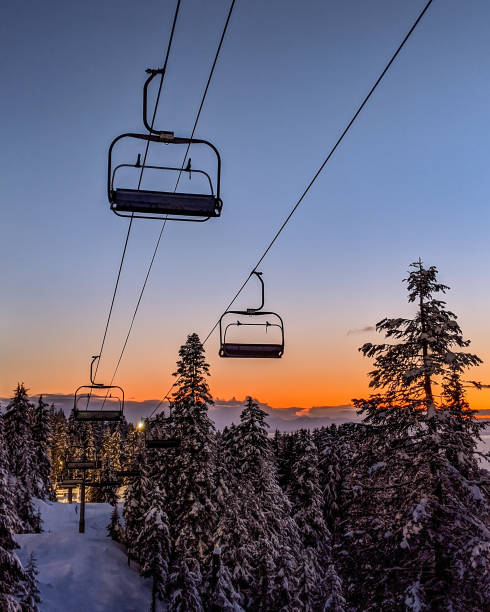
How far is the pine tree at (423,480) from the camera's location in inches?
576

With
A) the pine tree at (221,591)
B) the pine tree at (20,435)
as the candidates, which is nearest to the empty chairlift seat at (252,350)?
the pine tree at (221,591)

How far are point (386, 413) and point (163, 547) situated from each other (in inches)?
1123

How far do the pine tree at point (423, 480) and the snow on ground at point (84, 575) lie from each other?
93.7 feet

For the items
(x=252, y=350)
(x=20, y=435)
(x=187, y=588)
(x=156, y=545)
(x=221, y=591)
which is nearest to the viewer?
(x=252, y=350)

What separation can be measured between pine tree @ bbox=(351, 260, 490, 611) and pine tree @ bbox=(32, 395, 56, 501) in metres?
55.6

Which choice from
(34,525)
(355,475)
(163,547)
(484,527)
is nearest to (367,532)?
(355,475)

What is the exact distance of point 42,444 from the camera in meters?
67.1

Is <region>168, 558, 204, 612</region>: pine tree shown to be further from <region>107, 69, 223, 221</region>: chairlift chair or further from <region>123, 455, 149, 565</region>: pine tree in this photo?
<region>107, 69, 223, 221</region>: chairlift chair

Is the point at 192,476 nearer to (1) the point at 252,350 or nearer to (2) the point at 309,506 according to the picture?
(2) the point at 309,506

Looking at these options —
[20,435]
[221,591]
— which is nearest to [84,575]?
[221,591]

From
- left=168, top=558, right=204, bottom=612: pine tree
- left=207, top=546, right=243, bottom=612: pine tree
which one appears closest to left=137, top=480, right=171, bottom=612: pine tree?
left=168, top=558, right=204, bottom=612: pine tree

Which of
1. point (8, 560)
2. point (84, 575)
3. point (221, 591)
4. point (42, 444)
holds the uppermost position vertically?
point (42, 444)

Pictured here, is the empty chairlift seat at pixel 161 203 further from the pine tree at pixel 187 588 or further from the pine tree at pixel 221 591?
the pine tree at pixel 187 588

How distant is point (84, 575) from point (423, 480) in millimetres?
34786
